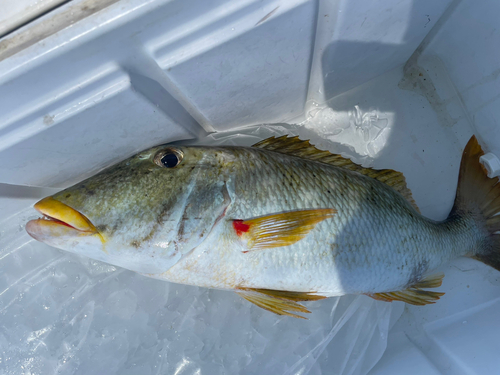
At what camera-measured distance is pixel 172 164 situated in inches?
43.0

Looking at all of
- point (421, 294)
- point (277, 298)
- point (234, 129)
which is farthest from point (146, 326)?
point (421, 294)

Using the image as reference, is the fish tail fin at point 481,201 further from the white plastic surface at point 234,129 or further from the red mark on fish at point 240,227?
the red mark on fish at point 240,227

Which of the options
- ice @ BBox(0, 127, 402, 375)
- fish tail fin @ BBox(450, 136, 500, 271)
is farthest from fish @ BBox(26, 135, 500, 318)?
ice @ BBox(0, 127, 402, 375)

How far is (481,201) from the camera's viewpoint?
1527 mm

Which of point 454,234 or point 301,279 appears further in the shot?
point 454,234

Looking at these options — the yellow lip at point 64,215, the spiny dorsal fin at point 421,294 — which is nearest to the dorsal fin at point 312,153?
the spiny dorsal fin at point 421,294

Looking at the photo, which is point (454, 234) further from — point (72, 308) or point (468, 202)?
point (72, 308)

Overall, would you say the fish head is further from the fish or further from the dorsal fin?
the dorsal fin

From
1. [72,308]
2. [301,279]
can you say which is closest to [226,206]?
[301,279]

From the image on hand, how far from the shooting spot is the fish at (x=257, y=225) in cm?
96

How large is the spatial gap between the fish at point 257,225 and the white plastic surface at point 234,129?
0.78 ft

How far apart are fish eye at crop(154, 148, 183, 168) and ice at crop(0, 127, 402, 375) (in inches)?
17.9

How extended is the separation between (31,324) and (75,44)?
1.39m

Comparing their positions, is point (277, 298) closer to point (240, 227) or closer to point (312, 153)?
point (240, 227)
